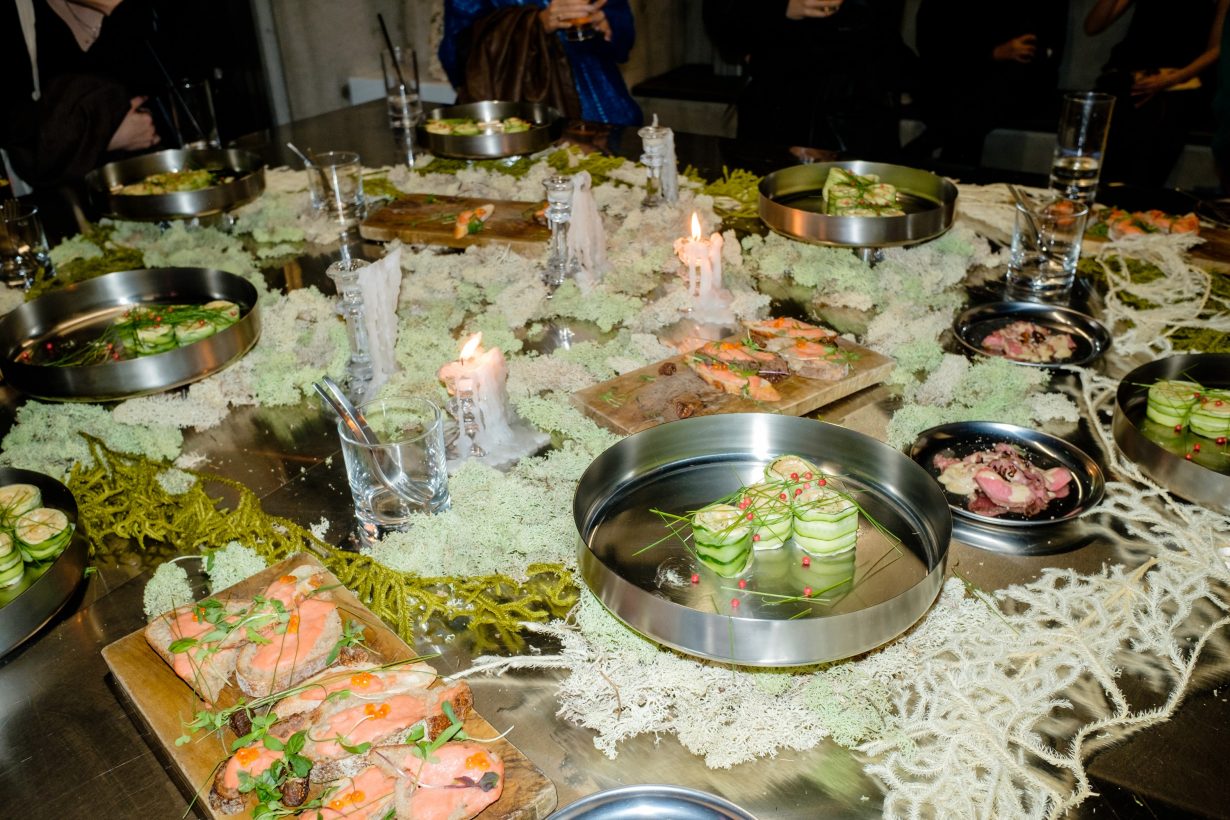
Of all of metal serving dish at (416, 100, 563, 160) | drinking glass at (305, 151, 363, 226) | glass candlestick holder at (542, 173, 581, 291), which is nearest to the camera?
glass candlestick holder at (542, 173, 581, 291)

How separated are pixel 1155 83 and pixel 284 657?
4.60 meters

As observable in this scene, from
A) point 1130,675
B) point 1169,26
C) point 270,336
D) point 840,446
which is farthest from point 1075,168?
point 1169,26

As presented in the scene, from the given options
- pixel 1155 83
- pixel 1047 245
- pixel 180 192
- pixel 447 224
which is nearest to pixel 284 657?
pixel 447 224

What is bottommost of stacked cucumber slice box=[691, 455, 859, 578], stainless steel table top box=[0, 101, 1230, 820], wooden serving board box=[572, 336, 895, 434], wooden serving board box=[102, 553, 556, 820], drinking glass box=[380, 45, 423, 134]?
stainless steel table top box=[0, 101, 1230, 820]

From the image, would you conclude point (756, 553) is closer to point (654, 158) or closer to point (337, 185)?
point (654, 158)

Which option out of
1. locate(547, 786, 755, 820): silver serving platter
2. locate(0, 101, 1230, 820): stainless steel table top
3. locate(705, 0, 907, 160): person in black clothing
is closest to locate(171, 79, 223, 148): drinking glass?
locate(705, 0, 907, 160): person in black clothing

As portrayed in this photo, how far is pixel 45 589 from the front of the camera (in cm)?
122

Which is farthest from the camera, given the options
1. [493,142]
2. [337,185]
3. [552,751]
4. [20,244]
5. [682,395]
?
[493,142]

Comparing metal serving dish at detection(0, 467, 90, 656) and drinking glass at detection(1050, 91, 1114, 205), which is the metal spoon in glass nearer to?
metal serving dish at detection(0, 467, 90, 656)

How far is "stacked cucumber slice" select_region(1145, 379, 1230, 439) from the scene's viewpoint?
4.86 feet

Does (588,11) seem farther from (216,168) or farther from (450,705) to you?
(450,705)

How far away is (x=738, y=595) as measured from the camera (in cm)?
117

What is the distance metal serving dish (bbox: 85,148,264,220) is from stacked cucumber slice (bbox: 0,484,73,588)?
1.35 metres

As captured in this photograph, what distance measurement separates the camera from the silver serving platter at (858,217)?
2104 millimetres
